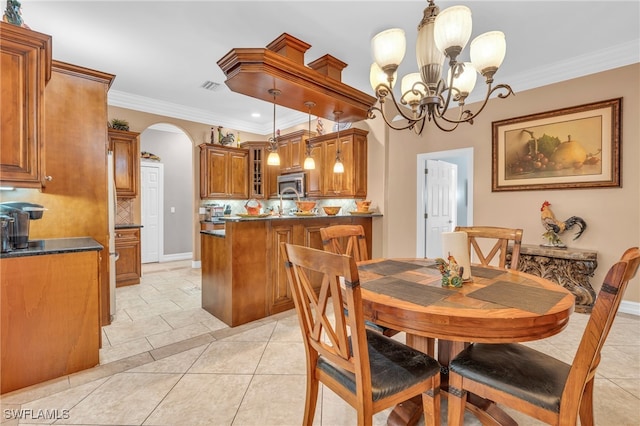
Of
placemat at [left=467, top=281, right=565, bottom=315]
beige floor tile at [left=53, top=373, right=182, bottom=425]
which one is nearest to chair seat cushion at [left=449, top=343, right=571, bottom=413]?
placemat at [left=467, top=281, right=565, bottom=315]

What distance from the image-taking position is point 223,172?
18.9 ft

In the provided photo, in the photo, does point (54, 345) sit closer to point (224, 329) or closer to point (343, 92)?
point (224, 329)

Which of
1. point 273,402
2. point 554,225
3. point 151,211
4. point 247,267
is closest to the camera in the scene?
point 273,402

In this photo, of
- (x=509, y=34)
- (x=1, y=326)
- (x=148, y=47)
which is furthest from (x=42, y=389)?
(x=509, y=34)

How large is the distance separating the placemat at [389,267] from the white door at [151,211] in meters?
5.73

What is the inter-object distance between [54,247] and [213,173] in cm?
368

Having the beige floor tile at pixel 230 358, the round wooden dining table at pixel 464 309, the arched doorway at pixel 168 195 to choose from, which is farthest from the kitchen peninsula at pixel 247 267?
the arched doorway at pixel 168 195

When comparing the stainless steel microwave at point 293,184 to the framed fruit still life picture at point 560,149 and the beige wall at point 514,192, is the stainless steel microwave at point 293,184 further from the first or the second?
the framed fruit still life picture at point 560,149

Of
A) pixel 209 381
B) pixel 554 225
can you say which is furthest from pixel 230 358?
pixel 554 225

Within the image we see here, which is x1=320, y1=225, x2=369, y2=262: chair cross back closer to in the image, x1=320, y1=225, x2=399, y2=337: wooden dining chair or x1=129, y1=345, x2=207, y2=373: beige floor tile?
x1=320, y1=225, x2=399, y2=337: wooden dining chair

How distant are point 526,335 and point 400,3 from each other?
2.60 meters

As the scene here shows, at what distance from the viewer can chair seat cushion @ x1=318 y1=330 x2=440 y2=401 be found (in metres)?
1.22

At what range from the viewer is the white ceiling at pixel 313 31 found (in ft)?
8.41

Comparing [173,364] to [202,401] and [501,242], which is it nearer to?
[202,401]
